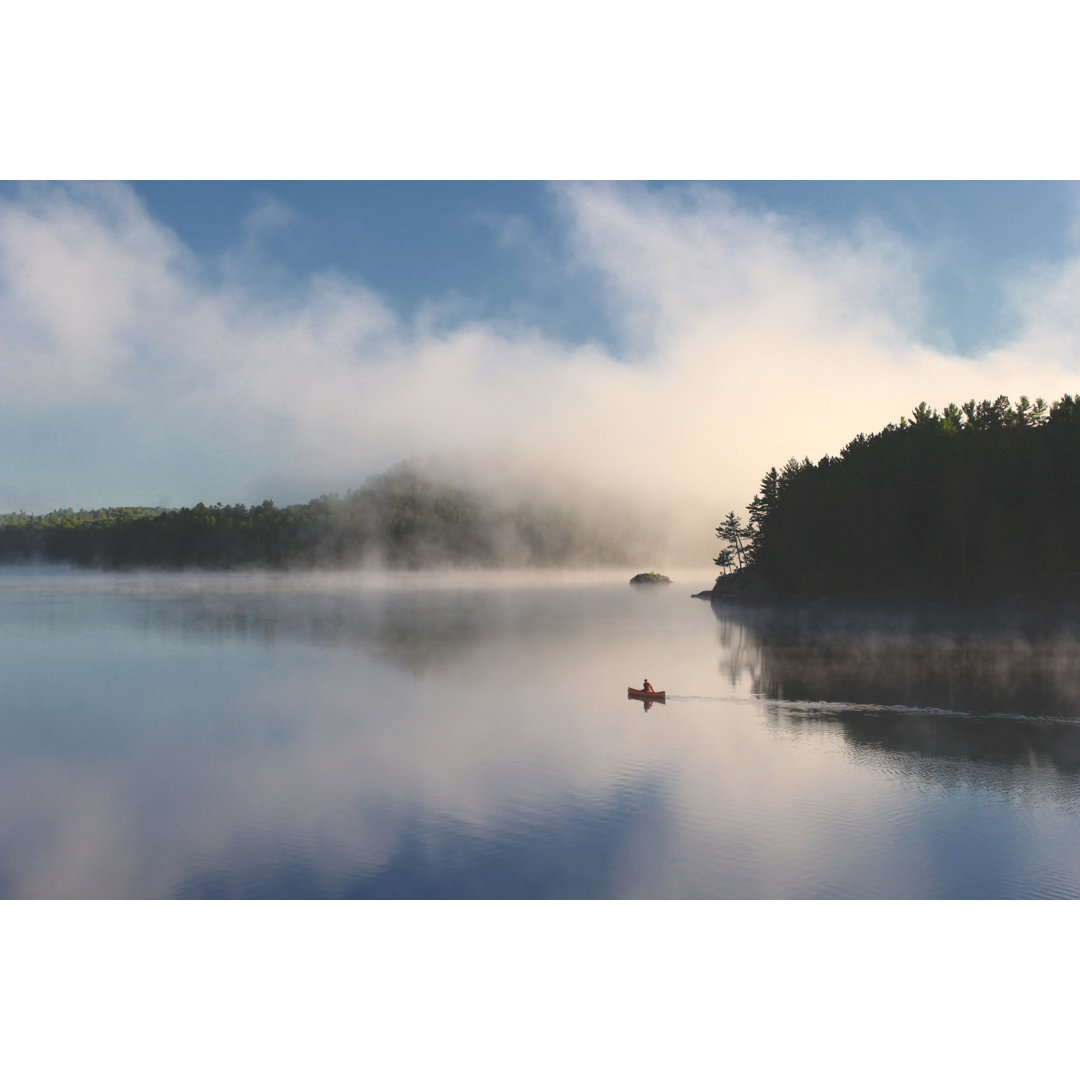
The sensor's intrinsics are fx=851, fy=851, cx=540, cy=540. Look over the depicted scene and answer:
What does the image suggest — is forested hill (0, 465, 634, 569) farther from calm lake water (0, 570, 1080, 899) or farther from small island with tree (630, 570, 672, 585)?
calm lake water (0, 570, 1080, 899)

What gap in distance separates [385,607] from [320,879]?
50.0 m

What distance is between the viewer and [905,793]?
39.2 feet

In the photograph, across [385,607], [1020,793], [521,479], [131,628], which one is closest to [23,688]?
[131,628]

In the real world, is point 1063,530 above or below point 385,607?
above

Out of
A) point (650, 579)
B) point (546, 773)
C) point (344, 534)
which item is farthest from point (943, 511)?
point (344, 534)

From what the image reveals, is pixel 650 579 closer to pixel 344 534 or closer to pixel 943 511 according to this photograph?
pixel 344 534

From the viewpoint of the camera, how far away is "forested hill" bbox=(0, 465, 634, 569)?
116938 millimetres

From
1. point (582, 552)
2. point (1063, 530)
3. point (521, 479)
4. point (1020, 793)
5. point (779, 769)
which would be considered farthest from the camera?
point (582, 552)

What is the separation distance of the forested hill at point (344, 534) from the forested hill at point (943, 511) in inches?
3412

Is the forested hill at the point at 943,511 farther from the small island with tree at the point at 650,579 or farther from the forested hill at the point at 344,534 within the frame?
the forested hill at the point at 344,534

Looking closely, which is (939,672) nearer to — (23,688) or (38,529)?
(23,688)

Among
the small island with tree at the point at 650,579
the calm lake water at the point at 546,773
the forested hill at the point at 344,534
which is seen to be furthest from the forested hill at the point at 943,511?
the forested hill at the point at 344,534

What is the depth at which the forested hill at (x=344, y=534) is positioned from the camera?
11694 cm

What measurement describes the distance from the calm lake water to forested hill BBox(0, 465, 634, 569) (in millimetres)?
94347
